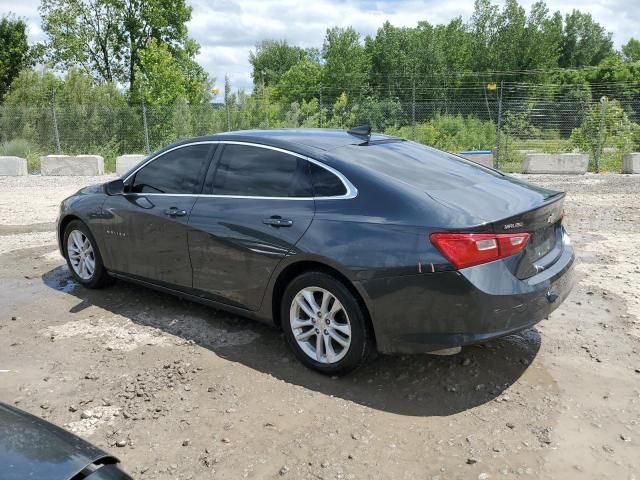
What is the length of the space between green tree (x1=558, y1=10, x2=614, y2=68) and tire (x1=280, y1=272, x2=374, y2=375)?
95864 mm

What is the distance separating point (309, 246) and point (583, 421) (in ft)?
6.26

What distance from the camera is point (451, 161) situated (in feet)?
14.8

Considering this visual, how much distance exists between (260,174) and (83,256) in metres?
2.45

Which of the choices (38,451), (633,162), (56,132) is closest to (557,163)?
(633,162)

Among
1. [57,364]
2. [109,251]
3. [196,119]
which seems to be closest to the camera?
[57,364]

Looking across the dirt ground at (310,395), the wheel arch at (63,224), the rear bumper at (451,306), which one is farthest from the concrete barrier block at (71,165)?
the rear bumper at (451,306)

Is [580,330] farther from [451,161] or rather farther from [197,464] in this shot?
[197,464]

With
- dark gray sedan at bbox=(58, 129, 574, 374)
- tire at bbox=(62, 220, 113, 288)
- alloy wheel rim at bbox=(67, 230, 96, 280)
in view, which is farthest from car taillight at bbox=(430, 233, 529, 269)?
alloy wheel rim at bbox=(67, 230, 96, 280)

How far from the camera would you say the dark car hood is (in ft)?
6.08

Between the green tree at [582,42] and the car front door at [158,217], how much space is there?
95.1 meters

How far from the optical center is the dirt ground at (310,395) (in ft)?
9.98

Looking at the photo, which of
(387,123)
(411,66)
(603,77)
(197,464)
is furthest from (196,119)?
(603,77)

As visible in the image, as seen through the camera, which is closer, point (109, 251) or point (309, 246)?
point (309, 246)

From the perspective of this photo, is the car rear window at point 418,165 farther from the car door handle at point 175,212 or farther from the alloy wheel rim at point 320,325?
the car door handle at point 175,212
